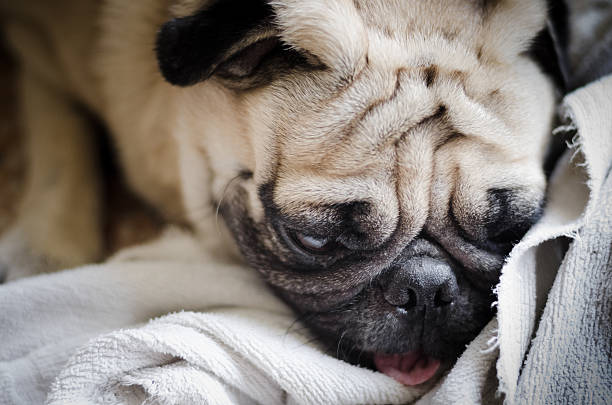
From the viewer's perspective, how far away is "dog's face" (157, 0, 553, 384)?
3.19ft

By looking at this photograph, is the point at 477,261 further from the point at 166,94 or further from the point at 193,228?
the point at 166,94

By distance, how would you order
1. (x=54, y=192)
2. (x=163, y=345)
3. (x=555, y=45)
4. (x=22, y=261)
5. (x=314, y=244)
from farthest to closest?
(x=54, y=192)
(x=22, y=261)
(x=555, y=45)
(x=314, y=244)
(x=163, y=345)

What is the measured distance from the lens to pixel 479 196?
994mm

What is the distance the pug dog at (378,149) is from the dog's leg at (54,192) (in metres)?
0.62

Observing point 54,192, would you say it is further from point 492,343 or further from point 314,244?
point 492,343

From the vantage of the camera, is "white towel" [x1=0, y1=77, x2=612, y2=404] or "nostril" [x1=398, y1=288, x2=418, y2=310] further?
"nostril" [x1=398, y1=288, x2=418, y2=310]

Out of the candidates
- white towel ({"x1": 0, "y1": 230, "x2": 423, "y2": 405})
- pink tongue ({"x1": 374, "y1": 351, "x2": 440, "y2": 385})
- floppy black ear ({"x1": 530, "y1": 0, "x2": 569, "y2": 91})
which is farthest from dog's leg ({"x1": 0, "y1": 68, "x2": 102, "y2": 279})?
floppy black ear ({"x1": 530, "y1": 0, "x2": 569, "y2": 91})

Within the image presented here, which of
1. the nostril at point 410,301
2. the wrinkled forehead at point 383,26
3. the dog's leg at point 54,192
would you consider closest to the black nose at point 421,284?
the nostril at point 410,301

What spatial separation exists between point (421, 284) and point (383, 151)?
0.26m

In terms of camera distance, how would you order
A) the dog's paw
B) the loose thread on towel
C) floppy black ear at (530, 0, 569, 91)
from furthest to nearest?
the dog's paw, floppy black ear at (530, 0, 569, 91), the loose thread on towel

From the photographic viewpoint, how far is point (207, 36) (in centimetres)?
96

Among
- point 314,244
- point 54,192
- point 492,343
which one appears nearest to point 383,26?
point 314,244

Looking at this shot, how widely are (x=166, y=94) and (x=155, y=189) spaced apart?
0.34 metres

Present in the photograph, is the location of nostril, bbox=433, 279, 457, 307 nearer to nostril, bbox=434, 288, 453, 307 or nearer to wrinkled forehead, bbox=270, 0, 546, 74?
nostril, bbox=434, 288, 453, 307
